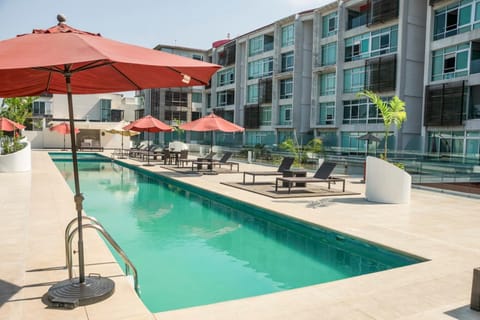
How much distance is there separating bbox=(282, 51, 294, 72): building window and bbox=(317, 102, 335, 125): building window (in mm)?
5859

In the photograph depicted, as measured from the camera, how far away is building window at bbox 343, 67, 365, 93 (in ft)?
106

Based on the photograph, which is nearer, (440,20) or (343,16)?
(440,20)

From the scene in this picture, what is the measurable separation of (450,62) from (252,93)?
930 inches

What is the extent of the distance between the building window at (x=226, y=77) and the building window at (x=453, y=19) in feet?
90.1

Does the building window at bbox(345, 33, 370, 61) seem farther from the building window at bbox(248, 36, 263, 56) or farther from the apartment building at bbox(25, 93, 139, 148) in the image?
the apartment building at bbox(25, 93, 139, 148)

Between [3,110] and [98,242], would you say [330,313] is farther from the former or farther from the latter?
[3,110]

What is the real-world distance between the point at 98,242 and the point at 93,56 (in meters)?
4.40

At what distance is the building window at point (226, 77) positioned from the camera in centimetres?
5078

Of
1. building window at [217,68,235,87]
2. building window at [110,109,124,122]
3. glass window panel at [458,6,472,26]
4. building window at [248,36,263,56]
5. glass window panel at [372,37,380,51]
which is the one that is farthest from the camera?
building window at [110,109,124,122]

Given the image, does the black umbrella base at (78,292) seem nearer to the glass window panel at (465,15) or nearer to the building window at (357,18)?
the glass window panel at (465,15)

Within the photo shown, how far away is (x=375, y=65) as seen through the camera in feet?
100

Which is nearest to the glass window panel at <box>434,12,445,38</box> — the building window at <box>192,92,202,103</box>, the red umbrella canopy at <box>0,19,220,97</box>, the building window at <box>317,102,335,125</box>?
the building window at <box>317,102,335,125</box>

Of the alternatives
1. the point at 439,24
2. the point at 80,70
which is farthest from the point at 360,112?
the point at 80,70

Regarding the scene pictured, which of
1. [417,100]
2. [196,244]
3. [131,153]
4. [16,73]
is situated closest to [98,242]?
[196,244]
